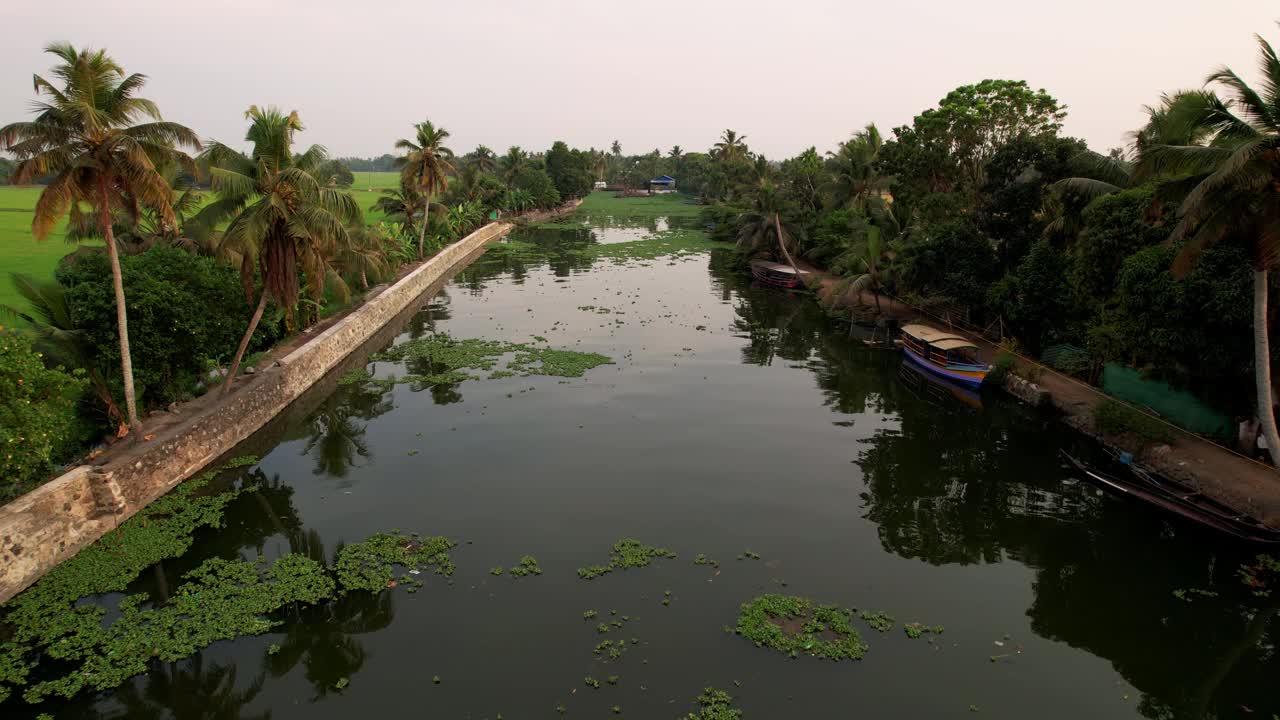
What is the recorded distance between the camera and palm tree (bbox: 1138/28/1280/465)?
13367mm

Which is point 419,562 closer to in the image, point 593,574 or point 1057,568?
point 593,574

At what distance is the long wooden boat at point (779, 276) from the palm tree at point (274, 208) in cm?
3412

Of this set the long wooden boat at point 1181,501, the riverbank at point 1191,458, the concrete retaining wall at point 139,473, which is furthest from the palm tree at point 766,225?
the long wooden boat at point 1181,501

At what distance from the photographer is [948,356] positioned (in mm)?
27469

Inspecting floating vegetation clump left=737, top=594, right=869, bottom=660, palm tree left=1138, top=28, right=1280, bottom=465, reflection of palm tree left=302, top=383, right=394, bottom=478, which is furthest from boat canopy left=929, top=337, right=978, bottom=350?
reflection of palm tree left=302, top=383, right=394, bottom=478

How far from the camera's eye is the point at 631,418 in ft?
74.5

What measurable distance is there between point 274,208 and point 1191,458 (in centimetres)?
2650

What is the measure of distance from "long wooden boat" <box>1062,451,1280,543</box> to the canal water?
60 centimetres

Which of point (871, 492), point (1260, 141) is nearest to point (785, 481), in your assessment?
point (871, 492)

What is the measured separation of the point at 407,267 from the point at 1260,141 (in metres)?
46.4

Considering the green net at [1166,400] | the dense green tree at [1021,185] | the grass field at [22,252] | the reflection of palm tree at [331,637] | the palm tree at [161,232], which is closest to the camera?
the reflection of palm tree at [331,637]

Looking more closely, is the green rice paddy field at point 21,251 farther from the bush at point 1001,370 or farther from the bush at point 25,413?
Answer: the bush at point 1001,370

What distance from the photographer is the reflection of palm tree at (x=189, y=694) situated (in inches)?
408

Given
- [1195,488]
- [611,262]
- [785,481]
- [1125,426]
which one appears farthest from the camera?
[611,262]
